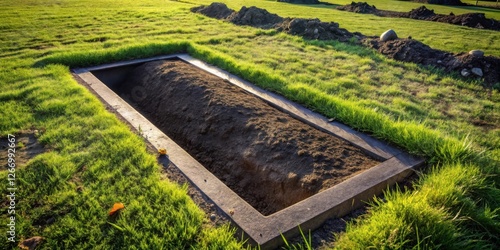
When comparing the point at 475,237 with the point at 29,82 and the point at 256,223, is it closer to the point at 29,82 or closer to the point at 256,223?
the point at 256,223

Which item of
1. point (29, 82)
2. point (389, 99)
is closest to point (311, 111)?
point (389, 99)

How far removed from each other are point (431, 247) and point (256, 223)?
111 cm

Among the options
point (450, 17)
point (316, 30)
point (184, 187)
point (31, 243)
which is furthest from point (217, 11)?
point (31, 243)

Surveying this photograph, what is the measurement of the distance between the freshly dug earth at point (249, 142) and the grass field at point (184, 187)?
535mm

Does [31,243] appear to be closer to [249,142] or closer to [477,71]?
[249,142]

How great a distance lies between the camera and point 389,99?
4.92m

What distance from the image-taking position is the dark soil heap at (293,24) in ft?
28.7

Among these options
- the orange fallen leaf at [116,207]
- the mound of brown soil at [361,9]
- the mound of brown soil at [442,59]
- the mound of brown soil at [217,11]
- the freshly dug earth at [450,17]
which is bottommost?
the orange fallen leaf at [116,207]

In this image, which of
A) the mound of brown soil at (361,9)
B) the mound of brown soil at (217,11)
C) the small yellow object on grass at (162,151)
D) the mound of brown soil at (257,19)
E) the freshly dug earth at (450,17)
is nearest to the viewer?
the small yellow object on grass at (162,151)

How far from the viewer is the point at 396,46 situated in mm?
7336

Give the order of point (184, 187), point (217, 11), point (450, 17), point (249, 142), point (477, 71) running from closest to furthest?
1. point (184, 187)
2. point (249, 142)
3. point (477, 71)
4. point (217, 11)
5. point (450, 17)

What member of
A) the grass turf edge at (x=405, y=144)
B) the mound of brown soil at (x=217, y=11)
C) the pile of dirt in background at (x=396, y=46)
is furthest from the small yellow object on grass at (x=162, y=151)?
the mound of brown soil at (x=217, y=11)

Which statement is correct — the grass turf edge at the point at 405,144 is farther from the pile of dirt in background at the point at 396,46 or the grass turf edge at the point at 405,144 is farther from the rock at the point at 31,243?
the pile of dirt in background at the point at 396,46

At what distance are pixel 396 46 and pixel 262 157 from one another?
572cm
